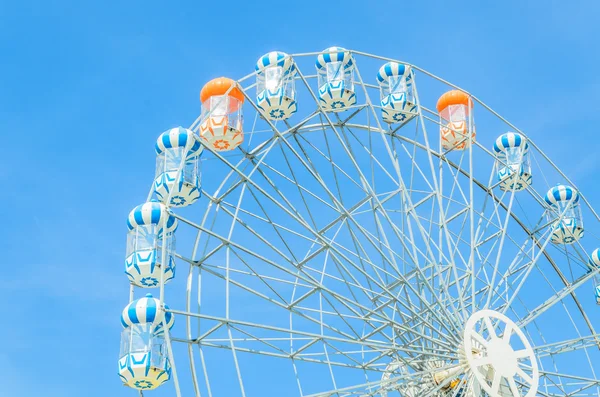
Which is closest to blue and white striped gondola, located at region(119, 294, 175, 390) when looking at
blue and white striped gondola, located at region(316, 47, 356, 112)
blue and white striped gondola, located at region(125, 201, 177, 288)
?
blue and white striped gondola, located at region(125, 201, 177, 288)

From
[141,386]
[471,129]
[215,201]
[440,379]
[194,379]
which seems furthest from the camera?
[471,129]

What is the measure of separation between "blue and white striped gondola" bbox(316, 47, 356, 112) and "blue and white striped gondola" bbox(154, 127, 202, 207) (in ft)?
10.4

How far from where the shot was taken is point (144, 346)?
1744 cm

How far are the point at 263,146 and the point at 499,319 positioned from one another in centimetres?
630

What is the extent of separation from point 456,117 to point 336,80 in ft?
12.8

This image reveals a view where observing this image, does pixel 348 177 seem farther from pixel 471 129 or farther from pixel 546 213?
pixel 546 213

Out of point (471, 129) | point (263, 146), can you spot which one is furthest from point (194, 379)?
point (471, 129)

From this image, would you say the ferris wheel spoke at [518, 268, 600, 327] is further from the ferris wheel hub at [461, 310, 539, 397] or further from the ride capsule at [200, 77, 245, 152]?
the ride capsule at [200, 77, 245, 152]

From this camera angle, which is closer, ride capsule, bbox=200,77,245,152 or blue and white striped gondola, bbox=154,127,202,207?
blue and white striped gondola, bbox=154,127,202,207

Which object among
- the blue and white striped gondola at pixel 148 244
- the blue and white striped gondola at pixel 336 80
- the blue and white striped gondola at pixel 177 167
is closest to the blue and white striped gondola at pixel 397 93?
the blue and white striped gondola at pixel 336 80

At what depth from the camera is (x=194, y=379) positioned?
739 inches

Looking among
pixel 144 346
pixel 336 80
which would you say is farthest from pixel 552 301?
pixel 144 346

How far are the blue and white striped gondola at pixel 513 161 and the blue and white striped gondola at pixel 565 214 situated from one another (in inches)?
47.0

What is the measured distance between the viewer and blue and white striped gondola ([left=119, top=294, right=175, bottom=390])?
1722cm
